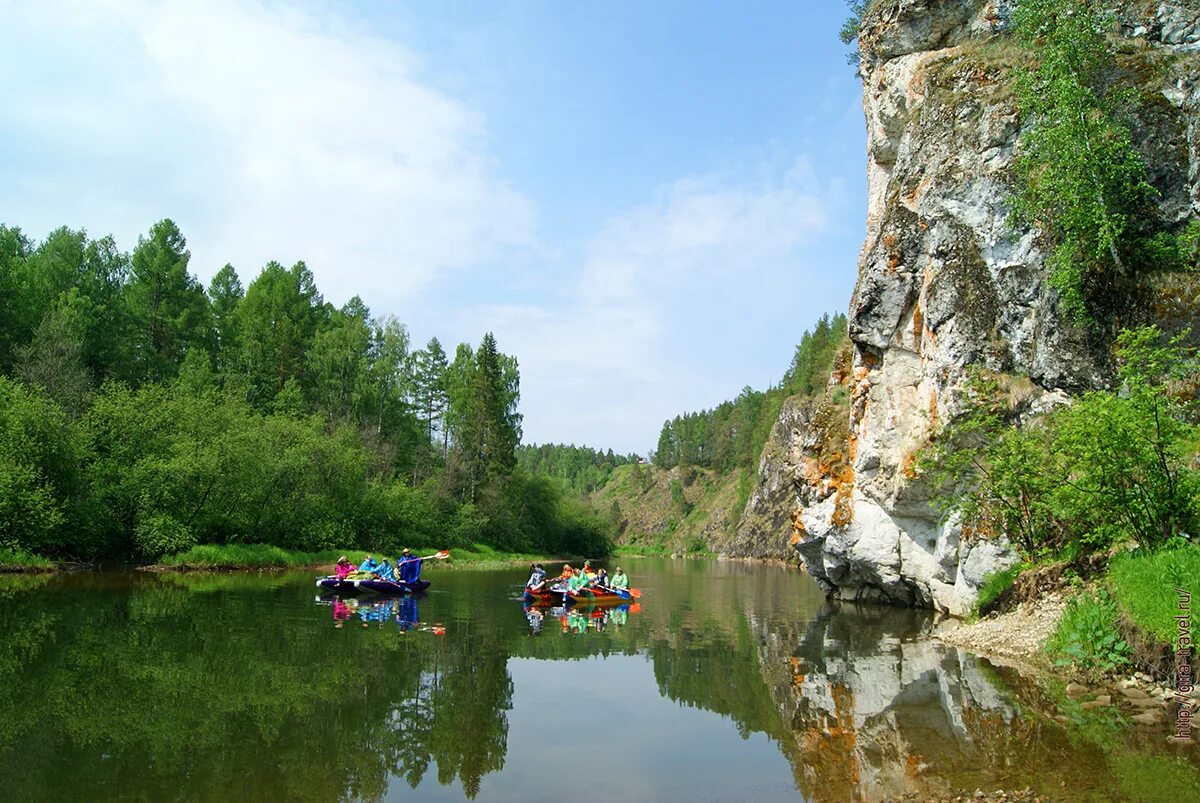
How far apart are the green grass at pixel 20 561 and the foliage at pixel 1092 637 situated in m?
32.9

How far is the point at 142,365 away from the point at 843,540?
43442 millimetres

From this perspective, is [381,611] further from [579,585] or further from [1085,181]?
[1085,181]

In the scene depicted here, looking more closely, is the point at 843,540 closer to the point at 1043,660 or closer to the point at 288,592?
the point at 1043,660

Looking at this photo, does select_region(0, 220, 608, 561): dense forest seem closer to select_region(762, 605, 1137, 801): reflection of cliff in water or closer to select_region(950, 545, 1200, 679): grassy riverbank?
select_region(762, 605, 1137, 801): reflection of cliff in water

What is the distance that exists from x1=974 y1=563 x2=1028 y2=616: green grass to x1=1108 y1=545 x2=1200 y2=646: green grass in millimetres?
6075

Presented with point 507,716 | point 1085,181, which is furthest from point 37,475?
point 1085,181

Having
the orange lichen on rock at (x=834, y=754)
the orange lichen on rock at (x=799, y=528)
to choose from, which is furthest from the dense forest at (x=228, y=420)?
the orange lichen on rock at (x=834, y=754)

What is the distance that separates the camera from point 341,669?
14883 mm

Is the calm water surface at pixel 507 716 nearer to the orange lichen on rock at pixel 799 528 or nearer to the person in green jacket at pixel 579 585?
the person in green jacket at pixel 579 585

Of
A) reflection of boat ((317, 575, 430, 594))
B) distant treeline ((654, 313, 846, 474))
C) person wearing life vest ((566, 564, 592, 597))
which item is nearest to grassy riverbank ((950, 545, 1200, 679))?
person wearing life vest ((566, 564, 592, 597))

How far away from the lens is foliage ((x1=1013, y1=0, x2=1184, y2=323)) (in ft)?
64.7

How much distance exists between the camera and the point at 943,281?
76.9 ft

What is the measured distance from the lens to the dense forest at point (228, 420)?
112ft

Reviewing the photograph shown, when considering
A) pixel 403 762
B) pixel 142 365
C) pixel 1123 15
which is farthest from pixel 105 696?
pixel 142 365
